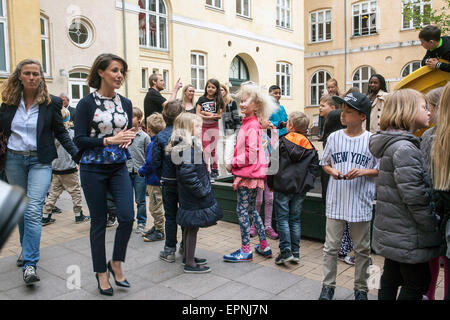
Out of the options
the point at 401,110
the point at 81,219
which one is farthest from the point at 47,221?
the point at 401,110

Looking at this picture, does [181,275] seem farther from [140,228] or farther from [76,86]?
[76,86]

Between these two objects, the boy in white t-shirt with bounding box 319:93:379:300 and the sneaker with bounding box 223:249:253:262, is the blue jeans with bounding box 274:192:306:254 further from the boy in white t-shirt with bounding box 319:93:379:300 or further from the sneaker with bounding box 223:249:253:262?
the boy in white t-shirt with bounding box 319:93:379:300

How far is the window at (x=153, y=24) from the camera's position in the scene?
57.9 ft

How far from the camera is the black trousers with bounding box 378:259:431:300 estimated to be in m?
2.72

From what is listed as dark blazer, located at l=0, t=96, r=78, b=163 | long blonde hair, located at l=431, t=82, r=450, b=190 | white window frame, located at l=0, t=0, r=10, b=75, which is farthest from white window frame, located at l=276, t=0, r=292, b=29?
long blonde hair, located at l=431, t=82, r=450, b=190

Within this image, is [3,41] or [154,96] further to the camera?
[3,41]

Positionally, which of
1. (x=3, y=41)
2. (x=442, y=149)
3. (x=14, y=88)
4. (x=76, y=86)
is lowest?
(x=442, y=149)

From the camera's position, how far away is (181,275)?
4.01m

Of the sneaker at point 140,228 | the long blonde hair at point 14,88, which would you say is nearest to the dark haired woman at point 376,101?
the sneaker at point 140,228

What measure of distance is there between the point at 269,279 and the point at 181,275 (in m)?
0.88

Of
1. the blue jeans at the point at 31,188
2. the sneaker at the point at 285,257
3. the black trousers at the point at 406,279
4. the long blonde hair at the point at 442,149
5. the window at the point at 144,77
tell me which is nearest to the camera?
the long blonde hair at the point at 442,149

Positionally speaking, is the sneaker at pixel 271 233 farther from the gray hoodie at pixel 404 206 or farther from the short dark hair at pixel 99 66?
the short dark hair at pixel 99 66

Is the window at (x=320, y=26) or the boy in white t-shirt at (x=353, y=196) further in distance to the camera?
the window at (x=320, y=26)

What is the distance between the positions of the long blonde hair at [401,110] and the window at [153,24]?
53.2ft
